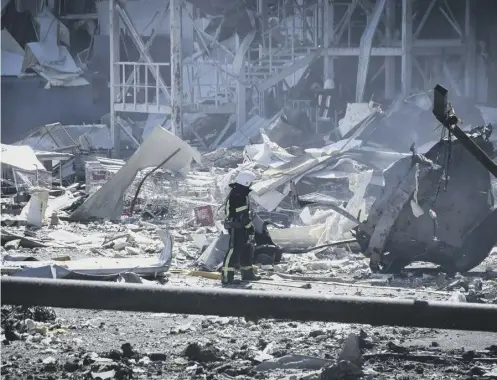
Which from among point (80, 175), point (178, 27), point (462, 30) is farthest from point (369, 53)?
point (80, 175)

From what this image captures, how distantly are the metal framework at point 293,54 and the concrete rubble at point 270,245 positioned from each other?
3.48 metres

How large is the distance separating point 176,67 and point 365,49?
4.77 meters

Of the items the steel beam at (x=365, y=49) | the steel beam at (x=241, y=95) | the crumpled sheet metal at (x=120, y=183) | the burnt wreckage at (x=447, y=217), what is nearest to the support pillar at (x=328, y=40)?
the steel beam at (x=365, y=49)

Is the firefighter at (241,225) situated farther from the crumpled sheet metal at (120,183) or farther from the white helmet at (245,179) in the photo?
the crumpled sheet metal at (120,183)

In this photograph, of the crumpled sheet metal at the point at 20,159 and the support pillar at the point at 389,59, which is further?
the support pillar at the point at 389,59

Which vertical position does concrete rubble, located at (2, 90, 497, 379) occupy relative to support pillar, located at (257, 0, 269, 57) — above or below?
below

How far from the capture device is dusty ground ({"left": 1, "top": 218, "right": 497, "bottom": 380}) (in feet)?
25.9

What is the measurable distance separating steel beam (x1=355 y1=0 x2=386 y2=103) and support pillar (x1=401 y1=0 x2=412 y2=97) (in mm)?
1090

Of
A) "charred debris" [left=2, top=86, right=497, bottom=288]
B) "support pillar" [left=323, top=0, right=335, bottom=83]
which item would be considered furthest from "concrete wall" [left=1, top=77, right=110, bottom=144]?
"support pillar" [left=323, top=0, right=335, bottom=83]

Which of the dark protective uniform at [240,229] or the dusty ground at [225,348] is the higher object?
the dark protective uniform at [240,229]

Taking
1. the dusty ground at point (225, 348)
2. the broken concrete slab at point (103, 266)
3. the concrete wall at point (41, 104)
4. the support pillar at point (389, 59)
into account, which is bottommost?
the dusty ground at point (225, 348)

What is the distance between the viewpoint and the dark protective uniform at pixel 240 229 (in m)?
12.5

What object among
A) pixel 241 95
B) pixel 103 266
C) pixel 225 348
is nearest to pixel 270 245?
pixel 103 266

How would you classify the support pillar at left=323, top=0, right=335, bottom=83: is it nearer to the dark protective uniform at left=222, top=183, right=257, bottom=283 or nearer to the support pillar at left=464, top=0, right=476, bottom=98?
the support pillar at left=464, top=0, right=476, bottom=98
